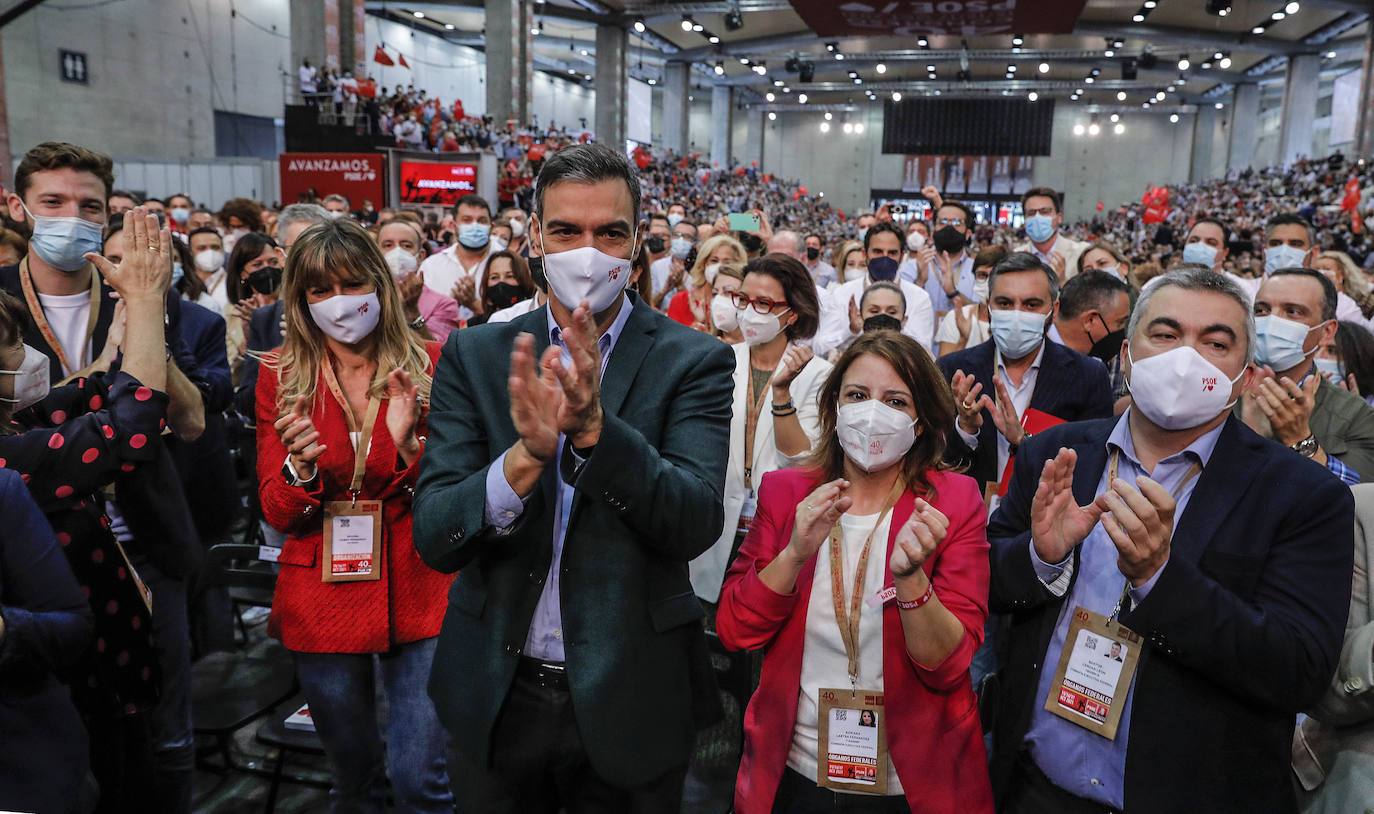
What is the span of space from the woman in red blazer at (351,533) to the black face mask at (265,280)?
2272mm

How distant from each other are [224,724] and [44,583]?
1220 millimetres

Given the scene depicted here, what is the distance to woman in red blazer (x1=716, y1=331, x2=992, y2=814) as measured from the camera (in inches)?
73.6

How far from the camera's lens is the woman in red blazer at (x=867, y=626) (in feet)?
6.14

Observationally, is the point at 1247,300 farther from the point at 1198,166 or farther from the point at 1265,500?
the point at 1198,166

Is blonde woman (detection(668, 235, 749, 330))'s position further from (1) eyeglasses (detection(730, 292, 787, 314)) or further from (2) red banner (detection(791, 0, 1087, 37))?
(2) red banner (detection(791, 0, 1087, 37))

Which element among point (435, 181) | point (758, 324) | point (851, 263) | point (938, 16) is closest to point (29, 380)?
point (758, 324)

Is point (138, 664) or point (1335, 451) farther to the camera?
point (1335, 451)

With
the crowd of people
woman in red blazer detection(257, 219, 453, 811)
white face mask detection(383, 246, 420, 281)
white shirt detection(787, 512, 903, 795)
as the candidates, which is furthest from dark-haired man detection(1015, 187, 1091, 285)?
woman in red blazer detection(257, 219, 453, 811)

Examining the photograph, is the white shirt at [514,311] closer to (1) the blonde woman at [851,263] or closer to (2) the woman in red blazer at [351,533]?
(2) the woman in red blazer at [351,533]

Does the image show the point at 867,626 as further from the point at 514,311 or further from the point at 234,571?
the point at 514,311

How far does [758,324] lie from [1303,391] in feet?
5.83

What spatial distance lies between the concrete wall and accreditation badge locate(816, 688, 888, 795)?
64.9ft

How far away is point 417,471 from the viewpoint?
2264 millimetres

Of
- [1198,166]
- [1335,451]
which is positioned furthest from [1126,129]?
[1335,451]
